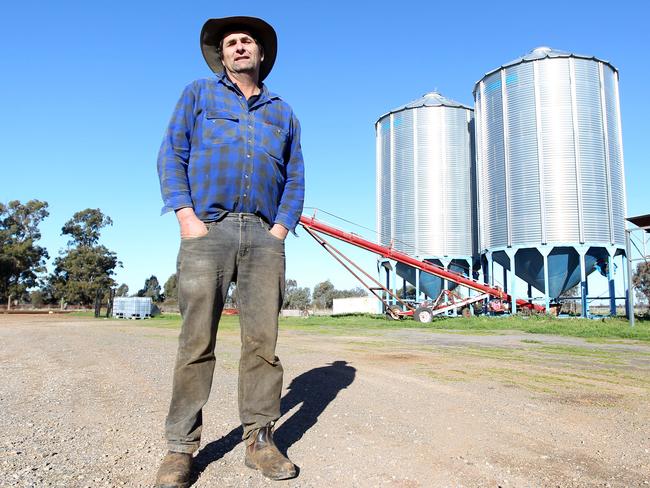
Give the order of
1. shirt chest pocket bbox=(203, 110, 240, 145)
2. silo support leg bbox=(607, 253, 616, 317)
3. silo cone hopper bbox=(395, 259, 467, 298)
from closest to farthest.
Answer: shirt chest pocket bbox=(203, 110, 240, 145)
silo support leg bbox=(607, 253, 616, 317)
silo cone hopper bbox=(395, 259, 467, 298)

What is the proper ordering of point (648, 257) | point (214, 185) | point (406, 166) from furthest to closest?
point (406, 166) < point (648, 257) < point (214, 185)

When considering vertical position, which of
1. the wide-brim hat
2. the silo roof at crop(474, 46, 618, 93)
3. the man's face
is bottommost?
the man's face

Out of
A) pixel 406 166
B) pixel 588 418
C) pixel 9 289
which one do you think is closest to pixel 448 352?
pixel 588 418

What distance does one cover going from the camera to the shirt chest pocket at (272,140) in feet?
9.34

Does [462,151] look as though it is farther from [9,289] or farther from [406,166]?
[9,289]

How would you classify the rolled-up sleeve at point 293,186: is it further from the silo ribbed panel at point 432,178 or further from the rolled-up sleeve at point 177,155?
the silo ribbed panel at point 432,178

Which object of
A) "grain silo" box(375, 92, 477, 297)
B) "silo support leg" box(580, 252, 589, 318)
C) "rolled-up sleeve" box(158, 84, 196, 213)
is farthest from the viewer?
"grain silo" box(375, 92, 477, 297)

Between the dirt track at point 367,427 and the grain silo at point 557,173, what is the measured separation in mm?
22393

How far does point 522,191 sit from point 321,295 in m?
68.4

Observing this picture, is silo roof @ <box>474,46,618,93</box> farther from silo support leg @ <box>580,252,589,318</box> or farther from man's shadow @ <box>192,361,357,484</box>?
man's shadow @ <box>192,361,357,484</box>

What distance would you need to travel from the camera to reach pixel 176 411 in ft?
8.12

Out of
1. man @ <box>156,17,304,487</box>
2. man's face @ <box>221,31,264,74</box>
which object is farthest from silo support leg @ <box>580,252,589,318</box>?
man's face @ <box>221,31,264,74</box>

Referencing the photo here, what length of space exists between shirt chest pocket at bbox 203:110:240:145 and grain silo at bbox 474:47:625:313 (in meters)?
26.7

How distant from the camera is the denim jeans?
250 centimetres
